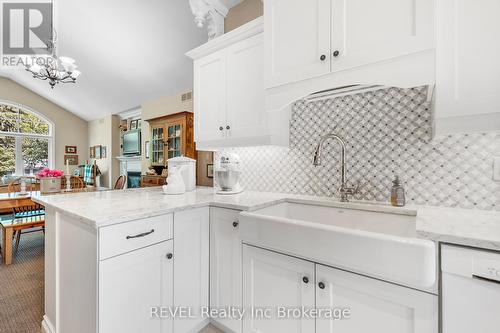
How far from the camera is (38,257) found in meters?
2.97

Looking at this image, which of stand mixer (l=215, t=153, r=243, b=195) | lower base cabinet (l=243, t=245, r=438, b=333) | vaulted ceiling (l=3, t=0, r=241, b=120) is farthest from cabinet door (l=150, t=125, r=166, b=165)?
lower base cabinet (l=243, t=245, r=438, b=333)

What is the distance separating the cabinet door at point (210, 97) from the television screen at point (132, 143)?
4362 millimetres

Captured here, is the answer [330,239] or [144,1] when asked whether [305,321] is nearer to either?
[330,239]

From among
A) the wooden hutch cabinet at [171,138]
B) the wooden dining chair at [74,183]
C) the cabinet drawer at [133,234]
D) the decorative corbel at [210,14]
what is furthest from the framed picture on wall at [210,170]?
the wooden dining chair at [74,183]

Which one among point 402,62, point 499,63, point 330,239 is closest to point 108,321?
point 330,239

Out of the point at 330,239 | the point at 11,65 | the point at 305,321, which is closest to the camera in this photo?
the point at 330,239

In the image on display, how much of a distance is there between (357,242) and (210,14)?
→ 247 centimetres

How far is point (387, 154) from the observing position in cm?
153

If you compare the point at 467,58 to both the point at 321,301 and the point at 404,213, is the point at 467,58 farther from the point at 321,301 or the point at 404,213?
the point at 321,301

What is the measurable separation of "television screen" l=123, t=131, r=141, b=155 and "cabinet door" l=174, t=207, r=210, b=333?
16.6ft

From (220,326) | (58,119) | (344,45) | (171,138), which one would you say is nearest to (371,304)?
(220,326)

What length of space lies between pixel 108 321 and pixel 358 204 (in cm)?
149

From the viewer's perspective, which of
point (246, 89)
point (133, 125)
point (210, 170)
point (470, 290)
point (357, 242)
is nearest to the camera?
point (470, 290)

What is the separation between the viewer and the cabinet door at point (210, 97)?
2.03 metres
